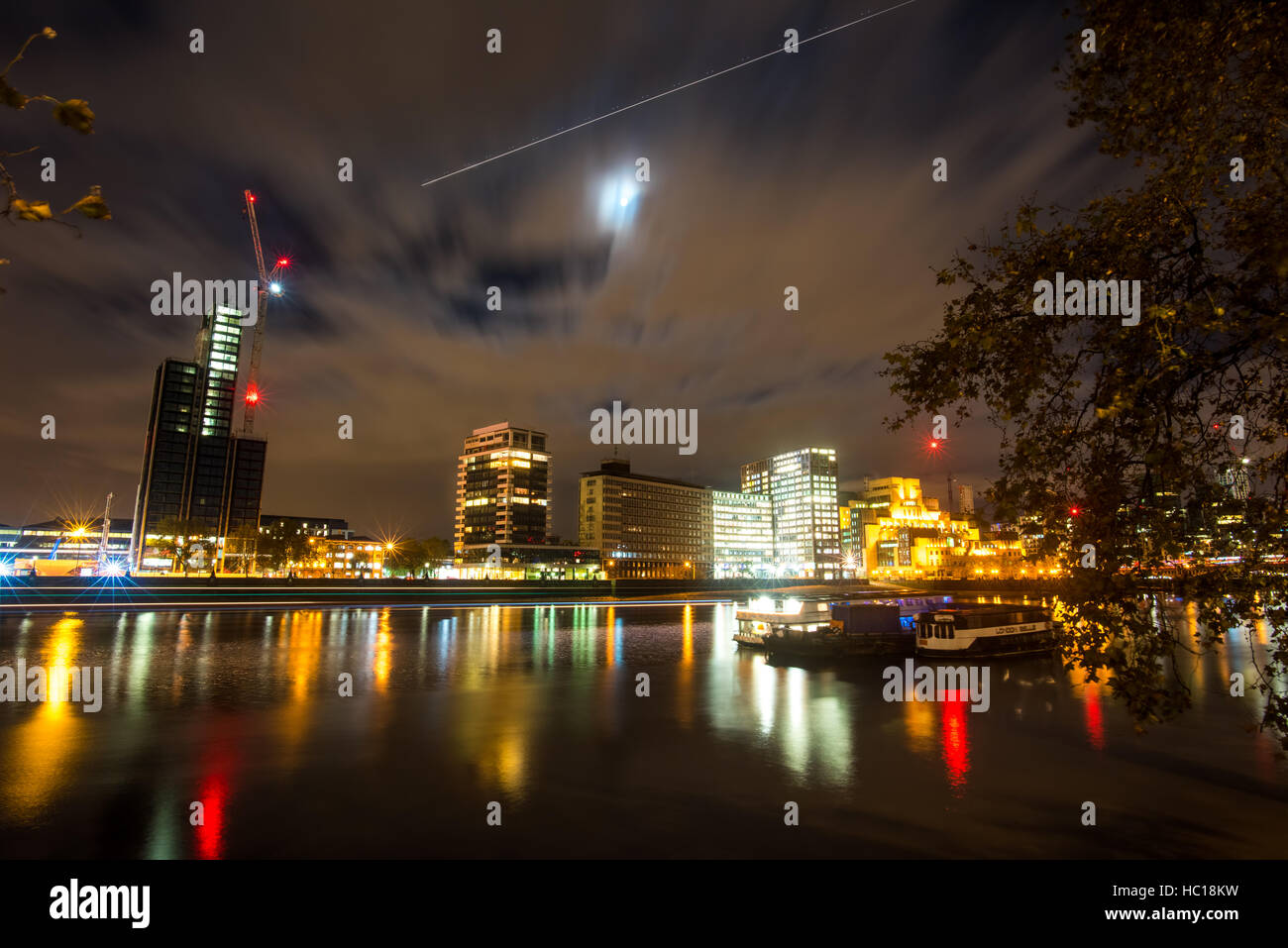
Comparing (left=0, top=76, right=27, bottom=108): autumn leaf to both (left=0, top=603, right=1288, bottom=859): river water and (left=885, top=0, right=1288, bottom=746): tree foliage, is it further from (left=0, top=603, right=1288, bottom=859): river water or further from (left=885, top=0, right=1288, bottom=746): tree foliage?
(left=0, top=603, right=1288, bottom=859): river water

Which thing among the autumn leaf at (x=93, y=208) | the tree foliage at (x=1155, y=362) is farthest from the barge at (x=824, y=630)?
the autumn leaf at (x=93, y=208)

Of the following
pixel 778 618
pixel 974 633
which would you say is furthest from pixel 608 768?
pixel 974 633

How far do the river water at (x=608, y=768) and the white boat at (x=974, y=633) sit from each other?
5.55m

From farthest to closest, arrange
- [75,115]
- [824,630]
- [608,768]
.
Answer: [824,630] → [608,768] → [75,115]

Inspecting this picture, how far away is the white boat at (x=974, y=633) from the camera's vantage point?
37656 mm

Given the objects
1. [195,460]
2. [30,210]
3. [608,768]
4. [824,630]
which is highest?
[195,460]

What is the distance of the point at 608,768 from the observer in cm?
1642

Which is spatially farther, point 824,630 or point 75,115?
point 824,630

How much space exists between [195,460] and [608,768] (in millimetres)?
214896

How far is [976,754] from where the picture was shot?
18.0 metres

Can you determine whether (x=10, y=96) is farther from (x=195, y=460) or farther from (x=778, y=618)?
(x=195, y=460)

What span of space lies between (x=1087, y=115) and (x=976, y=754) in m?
16.6
